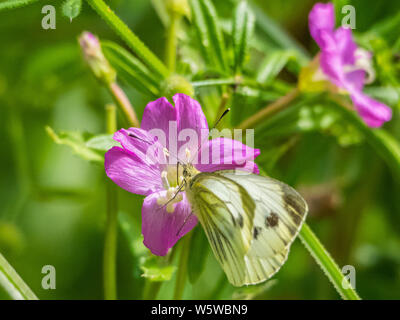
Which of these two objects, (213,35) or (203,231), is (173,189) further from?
(213,35)

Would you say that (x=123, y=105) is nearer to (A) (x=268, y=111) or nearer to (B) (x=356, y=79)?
(A) (x=268, y=111)

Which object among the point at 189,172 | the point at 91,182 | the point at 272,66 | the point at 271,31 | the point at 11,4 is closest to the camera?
the point at 11,4

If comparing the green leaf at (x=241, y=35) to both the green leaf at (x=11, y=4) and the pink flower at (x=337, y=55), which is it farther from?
the green leaf at (x=11, y=4)

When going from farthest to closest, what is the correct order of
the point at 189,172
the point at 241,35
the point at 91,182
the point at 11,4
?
the point at 91,182 < the point at 241,35 < the point at 189,172 < the point at 11,4

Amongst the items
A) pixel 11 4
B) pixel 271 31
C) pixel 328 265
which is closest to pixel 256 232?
pixel 328 265

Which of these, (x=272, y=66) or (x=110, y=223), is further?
(x=272, y=66)

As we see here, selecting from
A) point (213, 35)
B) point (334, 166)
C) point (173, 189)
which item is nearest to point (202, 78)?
point (213, 35)

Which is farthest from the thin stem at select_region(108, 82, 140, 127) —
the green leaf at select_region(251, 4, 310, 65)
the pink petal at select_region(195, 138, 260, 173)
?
the green leaf at select_region(251, 4, 310, 65)
